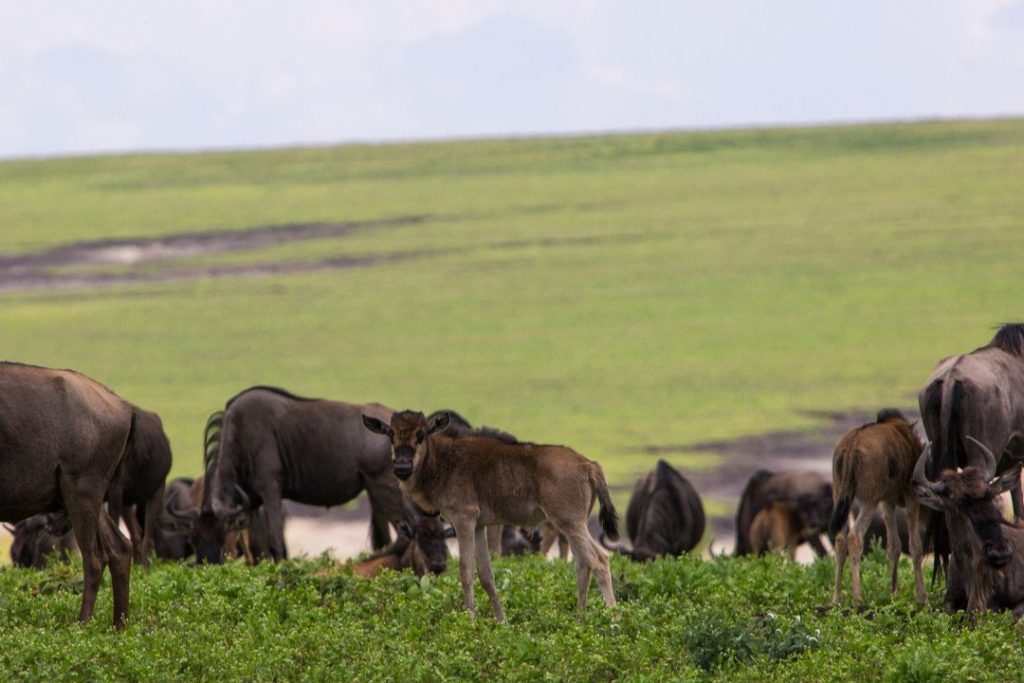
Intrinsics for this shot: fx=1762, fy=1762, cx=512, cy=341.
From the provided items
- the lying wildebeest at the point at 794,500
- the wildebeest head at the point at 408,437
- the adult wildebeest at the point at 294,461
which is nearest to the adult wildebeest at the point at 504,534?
the wildebeest head at the point at 408,437

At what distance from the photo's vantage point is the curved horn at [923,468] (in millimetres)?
12586

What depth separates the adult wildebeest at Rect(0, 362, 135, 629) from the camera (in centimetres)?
1207

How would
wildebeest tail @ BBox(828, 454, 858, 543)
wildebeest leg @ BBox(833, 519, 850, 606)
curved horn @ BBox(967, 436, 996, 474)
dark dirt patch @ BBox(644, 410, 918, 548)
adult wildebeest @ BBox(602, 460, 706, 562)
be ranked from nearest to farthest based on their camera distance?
curved horn @ BBox(967, 436, 996, 474), wildebeest leg @ BBox(833, 519, 850, 606), wildebeest tail @ BBox(828, 454, 858, 543), adult wildebeest @ BBox(602, 460, 706, 562), dark dirt patch @ BBox(644, 410, 918, 548)

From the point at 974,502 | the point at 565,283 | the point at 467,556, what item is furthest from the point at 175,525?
the point at 565,283

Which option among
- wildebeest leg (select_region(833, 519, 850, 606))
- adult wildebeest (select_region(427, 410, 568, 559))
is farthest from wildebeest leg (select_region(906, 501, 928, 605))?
adult wildebeest (select_region(427, 410, 568, 559))

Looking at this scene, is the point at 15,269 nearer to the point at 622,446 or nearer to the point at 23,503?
the point at 622,446

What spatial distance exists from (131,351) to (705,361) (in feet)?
49.8

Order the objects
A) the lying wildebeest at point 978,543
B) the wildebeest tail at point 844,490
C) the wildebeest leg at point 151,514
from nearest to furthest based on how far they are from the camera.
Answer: the lying wildebeest at point 978,543, the wildebeest tail at point 844,490, the wildebeest leg at point 151,514

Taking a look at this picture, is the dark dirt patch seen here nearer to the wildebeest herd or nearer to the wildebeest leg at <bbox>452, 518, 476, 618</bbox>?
the wildebeest herd

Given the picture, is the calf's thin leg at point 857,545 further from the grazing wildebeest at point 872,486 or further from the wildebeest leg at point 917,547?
the wildebeest leg at point 917,547

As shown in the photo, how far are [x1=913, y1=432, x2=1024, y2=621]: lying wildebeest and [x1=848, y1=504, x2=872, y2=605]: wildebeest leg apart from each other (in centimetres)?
74

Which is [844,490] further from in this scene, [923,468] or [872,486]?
[923,468]

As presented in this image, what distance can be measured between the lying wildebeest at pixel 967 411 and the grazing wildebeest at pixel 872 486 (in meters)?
0.34

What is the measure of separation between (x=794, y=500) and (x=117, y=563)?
432 inches
